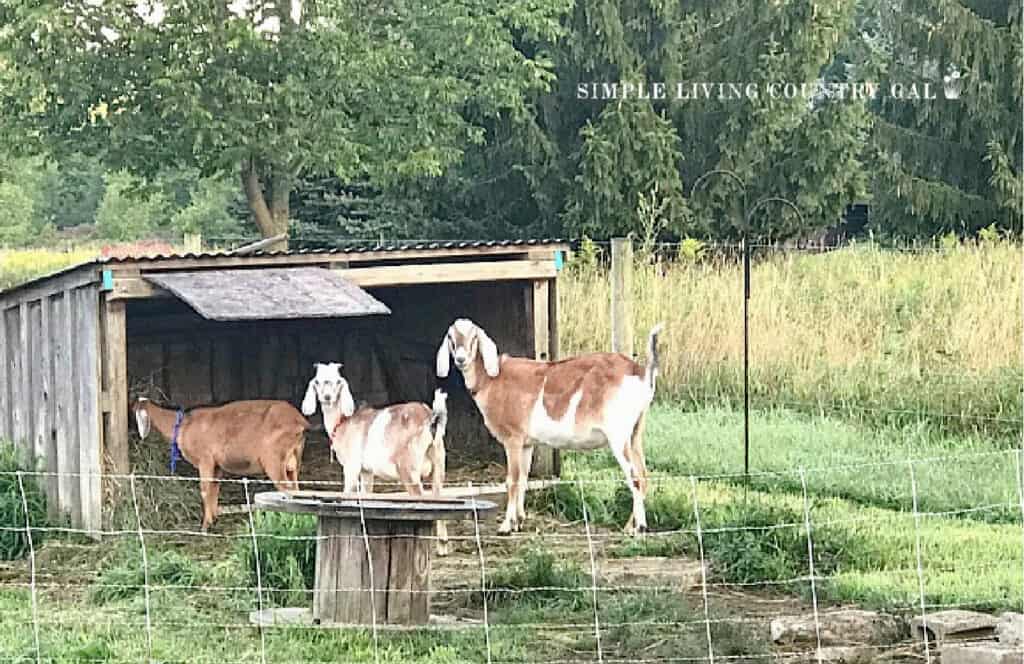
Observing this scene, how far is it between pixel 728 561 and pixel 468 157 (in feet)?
66.5

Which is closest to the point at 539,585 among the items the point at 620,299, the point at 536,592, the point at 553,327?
the point at 536,592

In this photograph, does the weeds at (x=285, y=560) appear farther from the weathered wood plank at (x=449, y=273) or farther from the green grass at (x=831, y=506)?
the weathered wood plank at (x=449, y=273)

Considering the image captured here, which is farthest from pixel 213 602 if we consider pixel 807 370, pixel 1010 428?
pixel 807 370

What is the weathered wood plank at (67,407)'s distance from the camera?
11.7m

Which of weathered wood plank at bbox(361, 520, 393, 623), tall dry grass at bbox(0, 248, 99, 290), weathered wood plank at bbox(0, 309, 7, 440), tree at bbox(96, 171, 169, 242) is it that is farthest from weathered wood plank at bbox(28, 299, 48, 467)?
tree at bbox(96, 171, 169, 242)

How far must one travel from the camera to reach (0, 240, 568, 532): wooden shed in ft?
37.7

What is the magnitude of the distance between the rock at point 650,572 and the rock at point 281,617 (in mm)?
1841

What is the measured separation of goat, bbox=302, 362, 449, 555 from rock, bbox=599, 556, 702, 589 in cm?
118

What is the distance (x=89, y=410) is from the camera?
11.5m

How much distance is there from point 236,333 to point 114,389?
3.75 metres

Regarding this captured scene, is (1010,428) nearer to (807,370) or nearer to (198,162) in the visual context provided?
(807,370)

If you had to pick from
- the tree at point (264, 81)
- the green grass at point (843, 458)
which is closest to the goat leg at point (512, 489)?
the green grass at point (843, 458)

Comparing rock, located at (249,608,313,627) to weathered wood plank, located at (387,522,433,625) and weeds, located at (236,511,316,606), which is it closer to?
weeds, located at (236,511,316,606)

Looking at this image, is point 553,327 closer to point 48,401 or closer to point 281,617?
point 48,401
